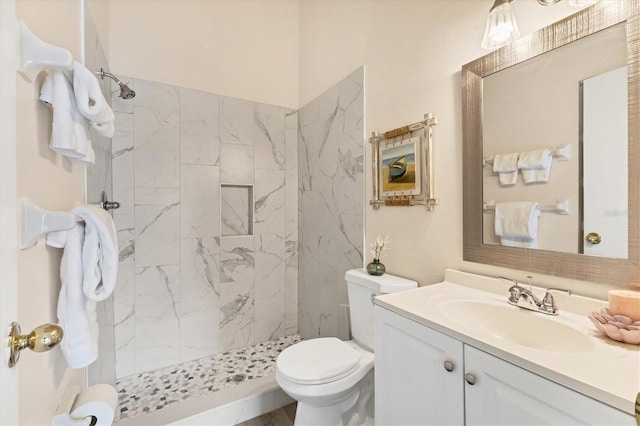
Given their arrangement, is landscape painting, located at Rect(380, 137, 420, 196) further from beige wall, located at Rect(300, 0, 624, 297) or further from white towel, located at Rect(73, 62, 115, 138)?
white towel, located at Rect(73, 62, 115, 138)

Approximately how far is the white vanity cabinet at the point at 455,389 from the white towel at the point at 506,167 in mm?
702

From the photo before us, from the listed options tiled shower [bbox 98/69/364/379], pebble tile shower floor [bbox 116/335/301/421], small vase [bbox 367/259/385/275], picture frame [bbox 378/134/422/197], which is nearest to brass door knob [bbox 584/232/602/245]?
picture frame [bbox 378/134/422/197]

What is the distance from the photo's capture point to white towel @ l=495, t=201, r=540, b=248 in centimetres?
108

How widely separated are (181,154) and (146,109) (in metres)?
0.39

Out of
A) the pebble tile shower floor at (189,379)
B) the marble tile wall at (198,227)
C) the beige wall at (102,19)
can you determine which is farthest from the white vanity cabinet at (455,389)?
the beige wall at (102,19)

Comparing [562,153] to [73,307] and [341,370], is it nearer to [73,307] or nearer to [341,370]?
[341,370]

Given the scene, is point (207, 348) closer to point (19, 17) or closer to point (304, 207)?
point (304, 207)

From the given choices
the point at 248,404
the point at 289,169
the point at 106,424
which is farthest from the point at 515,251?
the point at 289,169

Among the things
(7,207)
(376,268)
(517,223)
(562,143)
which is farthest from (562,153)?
(7,207)

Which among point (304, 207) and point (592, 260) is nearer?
point (592, 260)

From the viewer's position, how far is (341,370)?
1.36 metres

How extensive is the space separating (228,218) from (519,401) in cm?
228

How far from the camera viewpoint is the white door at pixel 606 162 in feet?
2.81

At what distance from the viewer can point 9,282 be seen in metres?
0.45
